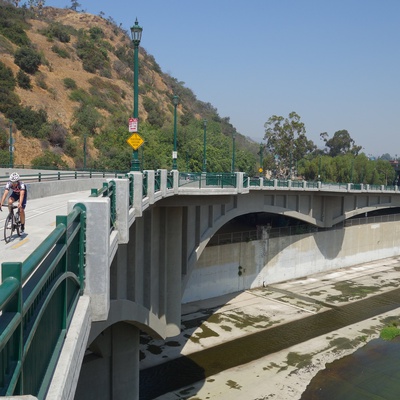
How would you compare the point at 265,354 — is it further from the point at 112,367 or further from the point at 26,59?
the point at 26,59

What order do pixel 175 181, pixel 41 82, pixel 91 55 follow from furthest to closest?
1. pixel 91 55
2. pixel 41 82
3. pixel 175 181

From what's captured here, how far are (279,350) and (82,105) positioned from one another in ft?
204

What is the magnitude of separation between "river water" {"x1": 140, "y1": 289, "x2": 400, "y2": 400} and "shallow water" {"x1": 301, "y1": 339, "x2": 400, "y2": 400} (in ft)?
0.16

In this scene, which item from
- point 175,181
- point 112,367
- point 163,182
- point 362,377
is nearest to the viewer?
point 112,367

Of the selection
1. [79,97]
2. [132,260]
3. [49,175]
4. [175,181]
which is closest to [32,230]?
[132,260]

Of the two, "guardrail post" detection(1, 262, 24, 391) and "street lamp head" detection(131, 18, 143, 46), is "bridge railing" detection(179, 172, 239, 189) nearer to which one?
"street lamp head" detection(131, 18, 143, 46)

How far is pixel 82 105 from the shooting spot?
77.7 m

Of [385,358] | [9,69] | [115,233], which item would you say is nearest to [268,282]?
[385,358]

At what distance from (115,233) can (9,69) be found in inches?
2741

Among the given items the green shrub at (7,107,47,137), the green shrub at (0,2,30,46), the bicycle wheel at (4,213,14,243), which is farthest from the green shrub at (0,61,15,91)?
the bicycle wheel at (4,213,14,243)

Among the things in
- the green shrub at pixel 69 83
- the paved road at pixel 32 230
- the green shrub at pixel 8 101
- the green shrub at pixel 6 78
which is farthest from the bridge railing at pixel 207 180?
the green shrub at pixel 69 83

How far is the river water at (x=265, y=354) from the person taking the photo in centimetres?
2216

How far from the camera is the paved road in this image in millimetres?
8656

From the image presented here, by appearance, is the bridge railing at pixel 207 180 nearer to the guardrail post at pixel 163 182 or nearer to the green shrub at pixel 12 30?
the guardrail post at pixel 163 182
